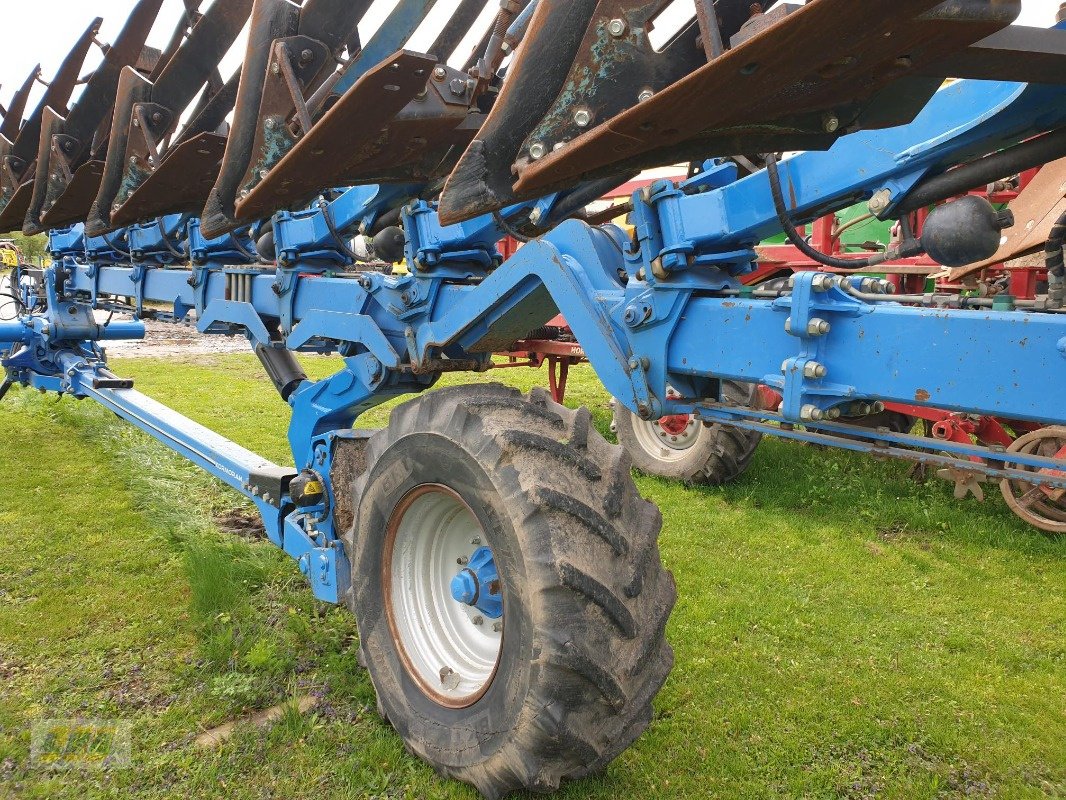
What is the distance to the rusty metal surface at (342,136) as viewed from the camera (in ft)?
7.45

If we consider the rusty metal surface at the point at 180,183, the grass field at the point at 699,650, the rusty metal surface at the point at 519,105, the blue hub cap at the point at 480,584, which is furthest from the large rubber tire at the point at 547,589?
the rusty metal surface at the point at 180,183

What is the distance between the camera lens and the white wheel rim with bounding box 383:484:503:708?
284 centimetres

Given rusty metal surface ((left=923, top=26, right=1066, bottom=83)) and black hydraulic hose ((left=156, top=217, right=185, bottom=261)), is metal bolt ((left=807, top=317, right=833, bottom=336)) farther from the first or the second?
black hydraulic hose ((left=156, top=217, right=185, bottom=261))

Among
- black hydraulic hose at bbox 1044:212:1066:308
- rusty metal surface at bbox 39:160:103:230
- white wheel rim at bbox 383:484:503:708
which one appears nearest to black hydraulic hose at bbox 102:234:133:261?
rusty metal surface at bbox 39:160:103:230

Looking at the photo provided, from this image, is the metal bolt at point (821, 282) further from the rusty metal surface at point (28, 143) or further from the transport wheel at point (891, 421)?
the rusty metal surface at point (28, 143)

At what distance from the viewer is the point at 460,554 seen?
294 cm

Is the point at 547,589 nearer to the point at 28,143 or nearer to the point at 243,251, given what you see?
the point at 243,251

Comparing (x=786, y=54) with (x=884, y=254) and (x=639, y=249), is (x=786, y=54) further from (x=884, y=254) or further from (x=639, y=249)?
(x=639, y=249)

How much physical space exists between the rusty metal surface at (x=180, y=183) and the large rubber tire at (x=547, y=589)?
1.73 m

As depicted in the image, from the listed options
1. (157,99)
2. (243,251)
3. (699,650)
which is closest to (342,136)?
(157,99)

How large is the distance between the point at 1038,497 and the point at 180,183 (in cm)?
529

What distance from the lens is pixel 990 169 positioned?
2033 mm

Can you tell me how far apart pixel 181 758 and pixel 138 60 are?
3.60m

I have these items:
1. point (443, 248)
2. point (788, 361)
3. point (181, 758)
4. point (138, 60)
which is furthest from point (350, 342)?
point (138, 60)
